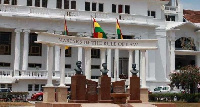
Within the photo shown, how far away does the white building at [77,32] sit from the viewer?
2003 inches

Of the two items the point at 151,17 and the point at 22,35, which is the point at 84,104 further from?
the point at 151,17

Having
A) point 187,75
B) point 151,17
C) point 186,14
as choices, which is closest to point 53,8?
point 151,17

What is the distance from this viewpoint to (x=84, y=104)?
27578 millimetres

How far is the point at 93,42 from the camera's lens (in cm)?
3366

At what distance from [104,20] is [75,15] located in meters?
3.55

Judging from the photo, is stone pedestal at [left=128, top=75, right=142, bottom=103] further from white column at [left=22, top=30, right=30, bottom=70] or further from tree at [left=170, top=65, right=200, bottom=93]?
white column at [left=22, top=30, right=30, bottom=70]

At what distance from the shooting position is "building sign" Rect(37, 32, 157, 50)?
3148 cm

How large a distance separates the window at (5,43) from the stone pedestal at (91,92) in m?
26.2

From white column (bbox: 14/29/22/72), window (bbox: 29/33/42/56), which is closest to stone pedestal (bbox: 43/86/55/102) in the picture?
white column (bbox: 14/29/22/72)

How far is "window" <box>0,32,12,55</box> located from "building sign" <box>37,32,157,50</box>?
22.6 metres

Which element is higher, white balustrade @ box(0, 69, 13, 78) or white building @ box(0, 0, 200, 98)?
white building @ box(0, 0, 200, 98)

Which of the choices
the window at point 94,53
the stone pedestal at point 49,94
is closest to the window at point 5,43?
the window at point 94,53

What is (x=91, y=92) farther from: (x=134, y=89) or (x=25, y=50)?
(x=25, y=50)

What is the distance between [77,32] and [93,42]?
66.4 ft
